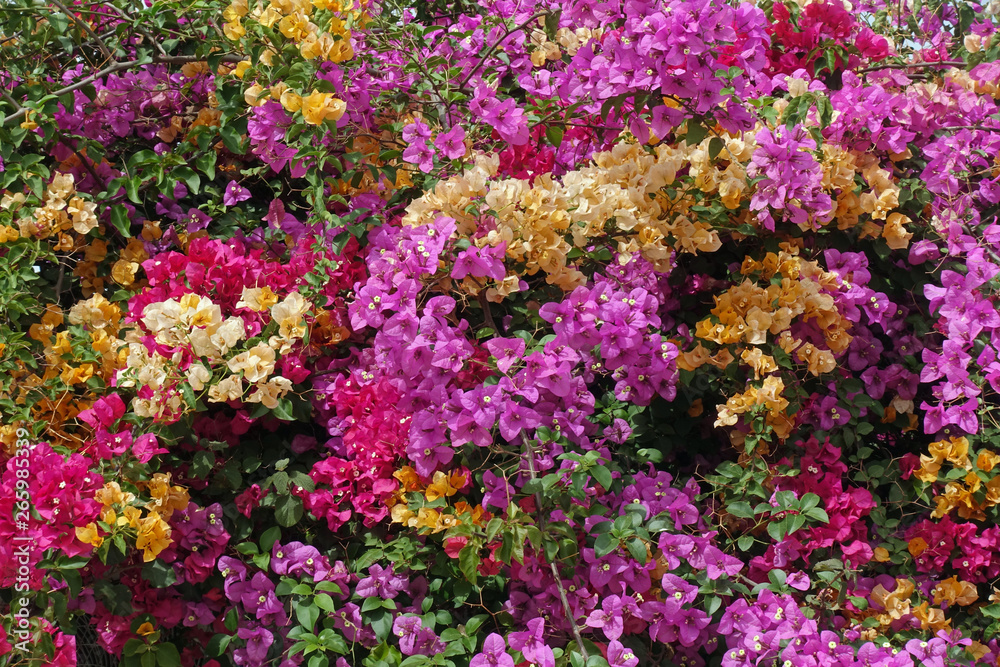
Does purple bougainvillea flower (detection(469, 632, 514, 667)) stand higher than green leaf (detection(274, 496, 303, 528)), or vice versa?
purple bougainvillea flower (detection(469, 632, 514, 667))

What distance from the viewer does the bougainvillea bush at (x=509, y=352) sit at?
1.83 m

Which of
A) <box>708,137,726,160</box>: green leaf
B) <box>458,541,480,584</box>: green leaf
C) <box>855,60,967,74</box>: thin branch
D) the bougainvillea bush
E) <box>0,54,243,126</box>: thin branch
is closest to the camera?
<box>458,541,480,584</box>: green leaf

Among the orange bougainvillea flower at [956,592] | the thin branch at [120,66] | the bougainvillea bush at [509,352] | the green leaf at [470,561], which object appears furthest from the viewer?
the thin branch at [120,66]

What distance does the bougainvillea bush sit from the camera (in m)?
1.83

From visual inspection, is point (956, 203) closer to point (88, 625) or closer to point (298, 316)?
point (298, 316)

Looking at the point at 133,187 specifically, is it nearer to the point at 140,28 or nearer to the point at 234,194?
the point at 234,194

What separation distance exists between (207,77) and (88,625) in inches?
62.9

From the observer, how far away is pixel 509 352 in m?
1.79

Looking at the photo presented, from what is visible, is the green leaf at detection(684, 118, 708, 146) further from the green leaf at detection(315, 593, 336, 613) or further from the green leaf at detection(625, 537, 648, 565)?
the green leaf at detection(315, 593, 336, 613)

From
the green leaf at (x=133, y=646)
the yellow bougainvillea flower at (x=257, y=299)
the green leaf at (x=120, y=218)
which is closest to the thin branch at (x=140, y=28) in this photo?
the green leaf at (x=120, y=218)

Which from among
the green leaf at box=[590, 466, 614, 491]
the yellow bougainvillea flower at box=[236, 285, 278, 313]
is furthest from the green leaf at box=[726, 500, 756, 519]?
the yellow bougainvillea flower at box=[236, 285, 278, 313]

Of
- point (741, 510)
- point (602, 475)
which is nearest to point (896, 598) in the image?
point (741, 510)

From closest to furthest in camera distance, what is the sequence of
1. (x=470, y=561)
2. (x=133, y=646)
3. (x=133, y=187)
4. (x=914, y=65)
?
(x=470, y=561) → (x=133, y=646) → (x=133, y=187) → (x=914, y=65)

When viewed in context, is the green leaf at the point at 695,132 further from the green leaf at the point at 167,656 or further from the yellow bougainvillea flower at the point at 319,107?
the green leaf at the point at 167,656
